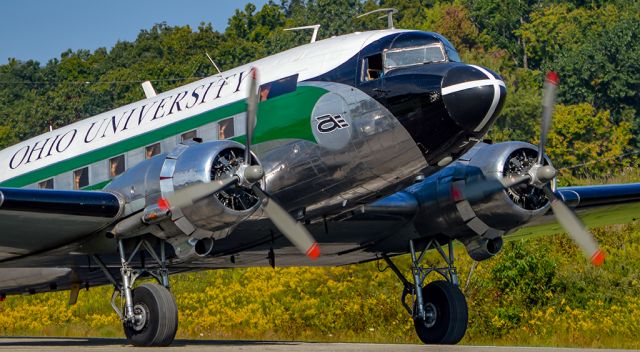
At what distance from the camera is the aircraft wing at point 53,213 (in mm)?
15297

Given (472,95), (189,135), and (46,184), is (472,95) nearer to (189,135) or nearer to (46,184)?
(189,135)

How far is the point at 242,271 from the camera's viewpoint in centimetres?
3139

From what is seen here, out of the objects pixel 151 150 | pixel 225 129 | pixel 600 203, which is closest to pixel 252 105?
pixel 225 129

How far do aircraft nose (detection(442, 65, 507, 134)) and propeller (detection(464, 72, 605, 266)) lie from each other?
5.72 feet

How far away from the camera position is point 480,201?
1775 cm

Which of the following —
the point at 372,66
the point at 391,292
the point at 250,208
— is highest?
the point at 372,66

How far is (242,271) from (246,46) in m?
46.1

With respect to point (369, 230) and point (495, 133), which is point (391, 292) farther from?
point (495, 133)

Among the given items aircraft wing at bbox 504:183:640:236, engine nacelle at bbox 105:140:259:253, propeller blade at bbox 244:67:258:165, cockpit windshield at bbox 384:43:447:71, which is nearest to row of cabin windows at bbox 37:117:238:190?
propeller blade at bbox 244:67:258:165

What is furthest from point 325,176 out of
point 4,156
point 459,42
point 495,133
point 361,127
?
point 459,42

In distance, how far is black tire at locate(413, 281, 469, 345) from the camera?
1830 cm

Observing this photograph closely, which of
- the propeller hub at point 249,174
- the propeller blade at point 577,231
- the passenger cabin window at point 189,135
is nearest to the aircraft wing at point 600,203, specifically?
the propeller blade at point 577,231

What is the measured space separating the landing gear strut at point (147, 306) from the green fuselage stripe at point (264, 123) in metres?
2.19

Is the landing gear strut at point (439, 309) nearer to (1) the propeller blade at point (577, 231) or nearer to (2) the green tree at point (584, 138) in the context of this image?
(1) the propeller blade at point (577, 231)
